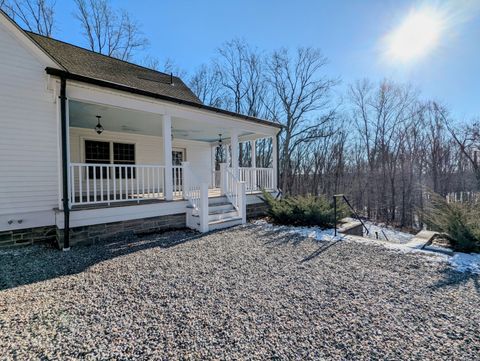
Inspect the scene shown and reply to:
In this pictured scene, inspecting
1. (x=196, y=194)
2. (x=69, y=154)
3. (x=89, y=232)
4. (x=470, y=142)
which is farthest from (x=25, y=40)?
(x=470, y=142)

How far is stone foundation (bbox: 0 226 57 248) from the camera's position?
5.20 metres

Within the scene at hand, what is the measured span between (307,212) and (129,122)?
20.3 feet

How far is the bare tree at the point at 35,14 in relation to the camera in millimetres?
13141

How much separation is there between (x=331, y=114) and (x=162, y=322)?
2088cm

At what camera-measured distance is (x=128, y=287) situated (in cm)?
314

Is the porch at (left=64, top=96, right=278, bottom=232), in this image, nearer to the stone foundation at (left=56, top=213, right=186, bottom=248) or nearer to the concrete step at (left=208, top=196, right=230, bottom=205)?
the concrete step at (left=208, top=196, right=230, bottom=205)

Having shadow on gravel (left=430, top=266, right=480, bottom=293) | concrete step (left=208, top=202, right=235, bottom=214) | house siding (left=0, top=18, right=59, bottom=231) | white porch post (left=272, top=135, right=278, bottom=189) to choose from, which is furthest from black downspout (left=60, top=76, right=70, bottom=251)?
white porch post (left=272, top=135, right=278, bottom=189)

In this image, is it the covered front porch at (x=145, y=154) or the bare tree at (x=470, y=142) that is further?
the bare tree at (x=470, y=142)

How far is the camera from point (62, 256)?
4508mm

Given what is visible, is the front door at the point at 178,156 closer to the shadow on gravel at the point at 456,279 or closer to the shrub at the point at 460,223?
the shrub at the point at 460,223

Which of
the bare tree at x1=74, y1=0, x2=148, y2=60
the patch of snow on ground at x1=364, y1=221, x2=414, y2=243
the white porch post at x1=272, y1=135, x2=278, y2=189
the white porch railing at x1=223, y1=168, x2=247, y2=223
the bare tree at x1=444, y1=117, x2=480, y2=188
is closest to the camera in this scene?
the white porch railing at x1=223, y1=168, x2=247, y2=223

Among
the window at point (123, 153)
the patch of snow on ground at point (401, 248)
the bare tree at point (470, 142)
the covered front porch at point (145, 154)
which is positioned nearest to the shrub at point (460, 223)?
the patch of snow on ground at point (401, 248)

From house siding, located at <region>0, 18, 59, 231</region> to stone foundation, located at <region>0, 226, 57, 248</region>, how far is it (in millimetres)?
119

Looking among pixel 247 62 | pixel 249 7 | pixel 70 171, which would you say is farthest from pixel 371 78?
pixel 70 171
